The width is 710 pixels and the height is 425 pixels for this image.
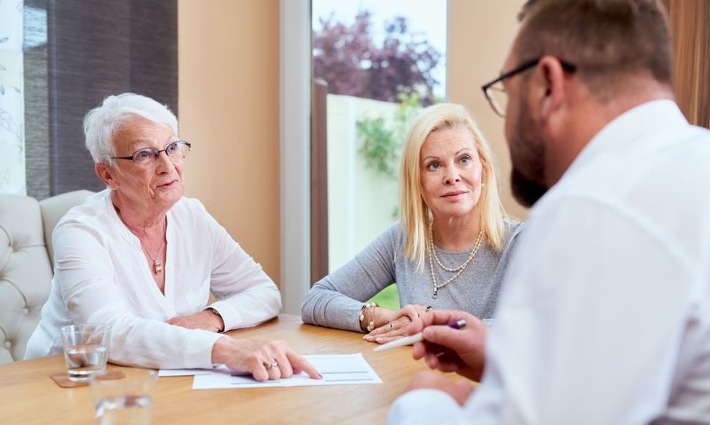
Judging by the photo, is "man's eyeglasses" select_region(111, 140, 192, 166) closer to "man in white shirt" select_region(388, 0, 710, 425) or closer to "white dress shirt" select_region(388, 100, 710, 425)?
"man in white shirt" select_region(388, 0, 710, 425)

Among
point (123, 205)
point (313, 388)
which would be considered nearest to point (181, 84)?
point (123, 205)

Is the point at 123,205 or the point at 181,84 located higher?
the point at 181,84

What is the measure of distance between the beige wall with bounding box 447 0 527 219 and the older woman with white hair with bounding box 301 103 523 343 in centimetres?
25

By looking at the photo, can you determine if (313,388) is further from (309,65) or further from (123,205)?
(309,65)

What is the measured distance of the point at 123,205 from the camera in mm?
2092

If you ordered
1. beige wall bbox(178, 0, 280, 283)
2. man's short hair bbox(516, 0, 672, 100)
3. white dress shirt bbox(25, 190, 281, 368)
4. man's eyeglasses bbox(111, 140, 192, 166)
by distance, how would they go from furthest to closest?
beige wall bbox(178, 0, 280, 283) < man's eyeglasses bbox(111, 140, 192, 166) < white dress shirt bbox(25, 190, 281, 368) < man's short hair bbox(516, 0, 672, 100)

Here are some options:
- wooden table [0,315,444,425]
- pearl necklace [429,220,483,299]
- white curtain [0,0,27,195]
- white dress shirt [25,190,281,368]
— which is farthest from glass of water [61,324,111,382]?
white curtain [0,0,27,195]

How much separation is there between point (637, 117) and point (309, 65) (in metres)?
2.53

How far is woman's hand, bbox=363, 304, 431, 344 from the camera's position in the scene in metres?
1.86

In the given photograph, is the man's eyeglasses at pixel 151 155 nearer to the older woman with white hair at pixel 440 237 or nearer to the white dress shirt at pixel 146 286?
the white dress shirt at pixel 146 286

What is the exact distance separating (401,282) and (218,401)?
99cm

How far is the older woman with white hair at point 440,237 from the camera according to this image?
2.13 meters

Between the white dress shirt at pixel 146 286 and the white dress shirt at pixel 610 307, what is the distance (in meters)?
0.99

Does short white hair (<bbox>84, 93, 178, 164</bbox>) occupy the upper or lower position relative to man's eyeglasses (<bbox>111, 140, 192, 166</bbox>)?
upper
